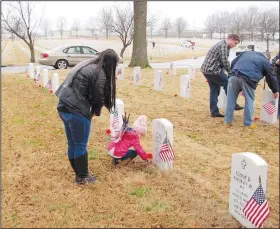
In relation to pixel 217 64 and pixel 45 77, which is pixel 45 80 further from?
pixel 217 64

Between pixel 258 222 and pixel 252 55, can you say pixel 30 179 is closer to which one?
pixel 258 222

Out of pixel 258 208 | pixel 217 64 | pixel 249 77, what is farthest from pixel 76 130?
pixel 217 64

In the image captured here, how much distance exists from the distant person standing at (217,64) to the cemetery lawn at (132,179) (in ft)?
1.97

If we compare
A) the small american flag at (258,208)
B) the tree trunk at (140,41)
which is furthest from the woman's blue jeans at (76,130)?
the tree trunk at (140,41)

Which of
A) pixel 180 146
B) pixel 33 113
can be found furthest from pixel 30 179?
pixel 33 113

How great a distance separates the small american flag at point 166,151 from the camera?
480cm

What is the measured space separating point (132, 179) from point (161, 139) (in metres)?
0.63

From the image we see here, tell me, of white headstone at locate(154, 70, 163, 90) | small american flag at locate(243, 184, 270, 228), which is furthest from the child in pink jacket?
white headstone at locate(154, 70, 163, 90)

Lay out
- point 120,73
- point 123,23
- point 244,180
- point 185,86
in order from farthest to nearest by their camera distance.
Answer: point 123,23 → point 120,73 → point 185,86 → point 244,180

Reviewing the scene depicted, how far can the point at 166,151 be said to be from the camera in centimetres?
484

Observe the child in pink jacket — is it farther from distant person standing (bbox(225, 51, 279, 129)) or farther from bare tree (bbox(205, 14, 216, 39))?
bare tree (bbox(205, 14, 216, 39))

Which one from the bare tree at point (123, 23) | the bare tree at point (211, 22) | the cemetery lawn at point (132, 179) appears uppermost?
the bare tree at point (123, 23)

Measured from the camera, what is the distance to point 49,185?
4.71 m

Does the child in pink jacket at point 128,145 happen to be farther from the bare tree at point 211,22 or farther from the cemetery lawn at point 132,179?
the bare tree at point 211,22
